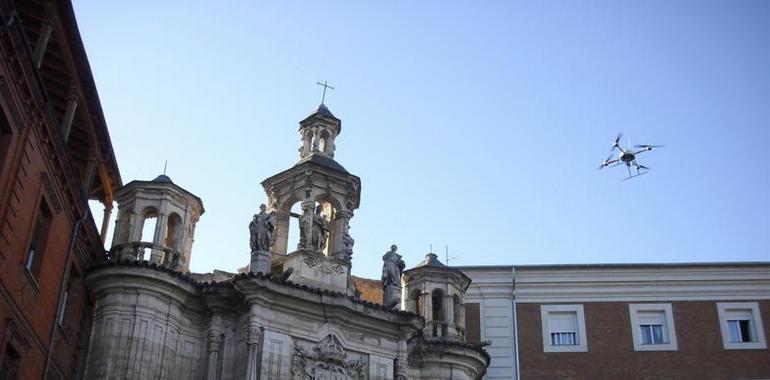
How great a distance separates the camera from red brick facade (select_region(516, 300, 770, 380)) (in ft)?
108

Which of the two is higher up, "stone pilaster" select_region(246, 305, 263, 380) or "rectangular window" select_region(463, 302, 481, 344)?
"rectangular window" select_region(463, 302, 481, 344)

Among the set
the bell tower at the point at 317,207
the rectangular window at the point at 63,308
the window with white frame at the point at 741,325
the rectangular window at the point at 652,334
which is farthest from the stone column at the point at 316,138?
the window with white frame at the point at 741,325

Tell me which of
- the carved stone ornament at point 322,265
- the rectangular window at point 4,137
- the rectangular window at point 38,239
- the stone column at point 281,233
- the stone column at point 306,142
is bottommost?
the rectangular window at point 38,239

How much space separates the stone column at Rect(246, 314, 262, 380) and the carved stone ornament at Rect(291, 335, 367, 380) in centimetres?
112

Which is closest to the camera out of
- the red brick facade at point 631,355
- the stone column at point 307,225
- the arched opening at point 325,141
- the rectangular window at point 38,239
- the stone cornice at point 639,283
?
the rectangular window at point 38,239

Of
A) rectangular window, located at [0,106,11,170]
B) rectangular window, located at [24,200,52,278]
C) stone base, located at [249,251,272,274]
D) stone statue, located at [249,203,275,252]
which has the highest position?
stone statue, located at [249,203,275,252]

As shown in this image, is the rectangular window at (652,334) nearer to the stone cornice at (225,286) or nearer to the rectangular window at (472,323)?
the rectangular window at (472,323)

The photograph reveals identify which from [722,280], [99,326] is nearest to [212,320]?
[99,326]

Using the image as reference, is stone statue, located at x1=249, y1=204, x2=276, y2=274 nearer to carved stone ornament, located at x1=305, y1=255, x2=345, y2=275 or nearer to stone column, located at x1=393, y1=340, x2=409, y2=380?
carved stone ornament, located at x1=305, y1=255, x2=345, y2=275

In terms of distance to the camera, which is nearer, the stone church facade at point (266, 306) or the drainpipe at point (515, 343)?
the stone church facade at point (266, 306)

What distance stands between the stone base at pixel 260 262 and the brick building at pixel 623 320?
10072 mm

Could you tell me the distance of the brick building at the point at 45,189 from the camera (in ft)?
61.8

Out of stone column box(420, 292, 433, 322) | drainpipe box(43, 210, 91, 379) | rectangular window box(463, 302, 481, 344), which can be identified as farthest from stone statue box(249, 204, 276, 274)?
rectangular window box(463, 302, 481, 344)

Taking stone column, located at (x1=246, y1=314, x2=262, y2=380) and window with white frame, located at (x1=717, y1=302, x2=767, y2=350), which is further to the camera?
window with white frame, located at (x1=717, y1=302, x2=767, y2=350)
